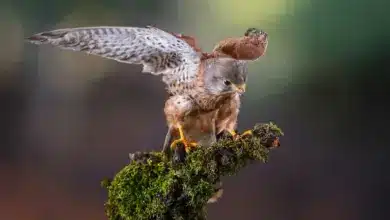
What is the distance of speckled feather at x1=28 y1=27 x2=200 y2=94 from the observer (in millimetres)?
1562

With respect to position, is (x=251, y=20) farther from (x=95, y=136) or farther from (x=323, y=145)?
(x=95, y=136)

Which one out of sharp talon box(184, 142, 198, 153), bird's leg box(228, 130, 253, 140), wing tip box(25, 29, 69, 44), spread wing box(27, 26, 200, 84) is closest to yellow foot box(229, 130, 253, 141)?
bird's leg box(228, 130, 253, 140)

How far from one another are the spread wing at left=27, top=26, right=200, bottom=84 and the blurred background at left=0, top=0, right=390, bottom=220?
0.61m

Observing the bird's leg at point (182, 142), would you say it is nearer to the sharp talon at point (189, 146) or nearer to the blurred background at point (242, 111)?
the sharp talon at point (189, 146)

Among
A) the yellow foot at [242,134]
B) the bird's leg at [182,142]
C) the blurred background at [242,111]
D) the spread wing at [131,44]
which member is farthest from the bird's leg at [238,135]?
the blurred background at [242,111]

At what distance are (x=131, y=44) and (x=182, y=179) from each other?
0.44 m

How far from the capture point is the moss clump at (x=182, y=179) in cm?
152

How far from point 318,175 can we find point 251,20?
78 cm

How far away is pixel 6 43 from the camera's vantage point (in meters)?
2.26

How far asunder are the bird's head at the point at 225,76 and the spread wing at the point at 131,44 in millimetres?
67

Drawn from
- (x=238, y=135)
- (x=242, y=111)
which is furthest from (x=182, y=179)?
(x=242, y=111)

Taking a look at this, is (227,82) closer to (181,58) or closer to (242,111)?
(181,58)

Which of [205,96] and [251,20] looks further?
[251,20]

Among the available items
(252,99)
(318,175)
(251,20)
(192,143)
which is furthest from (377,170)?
(192,143)
